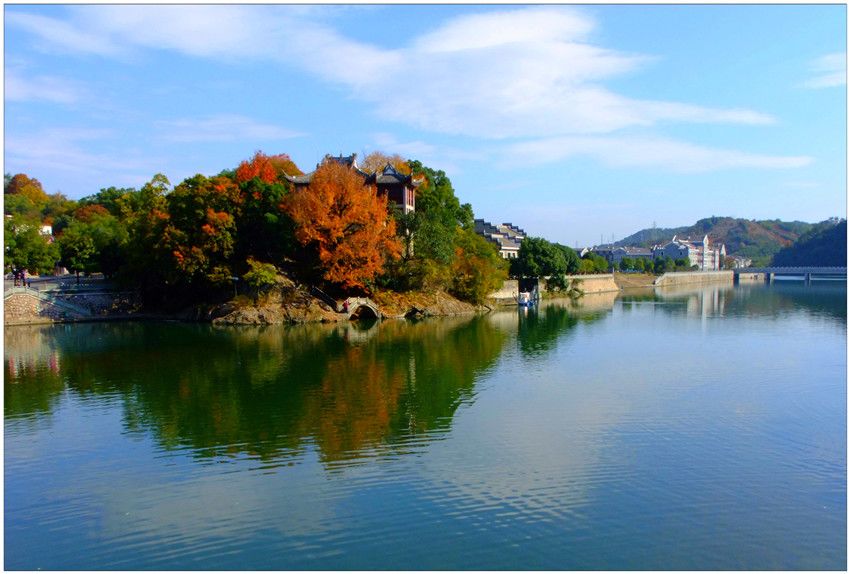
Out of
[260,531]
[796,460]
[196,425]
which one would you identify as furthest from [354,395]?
[796,460]

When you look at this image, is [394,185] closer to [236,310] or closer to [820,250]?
[236,310]

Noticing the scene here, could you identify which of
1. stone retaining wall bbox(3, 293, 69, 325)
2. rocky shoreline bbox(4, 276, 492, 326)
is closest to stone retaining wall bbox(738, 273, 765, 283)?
rocky shoreline bbox(4, 276, 492, 326)

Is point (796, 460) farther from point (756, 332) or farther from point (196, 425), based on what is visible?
point (756, 332)

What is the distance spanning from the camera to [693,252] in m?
113

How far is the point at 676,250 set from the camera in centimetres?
11200

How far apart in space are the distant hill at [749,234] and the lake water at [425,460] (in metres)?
127

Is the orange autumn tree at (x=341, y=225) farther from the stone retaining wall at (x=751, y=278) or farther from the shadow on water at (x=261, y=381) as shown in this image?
the stone retaining wall at (x=751, y=278)

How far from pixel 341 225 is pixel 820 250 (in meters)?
92.8

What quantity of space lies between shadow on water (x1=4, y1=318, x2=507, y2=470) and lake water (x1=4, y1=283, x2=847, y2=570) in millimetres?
107

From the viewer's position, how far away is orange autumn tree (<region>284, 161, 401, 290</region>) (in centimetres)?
3116

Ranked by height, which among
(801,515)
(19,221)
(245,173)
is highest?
(245,173)

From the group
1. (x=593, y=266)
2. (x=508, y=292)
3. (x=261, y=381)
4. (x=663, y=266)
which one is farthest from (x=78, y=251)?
(x=663, y=266)

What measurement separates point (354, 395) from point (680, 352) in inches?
515

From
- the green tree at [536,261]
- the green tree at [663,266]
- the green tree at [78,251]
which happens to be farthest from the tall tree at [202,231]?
the green tree at [663,266]
